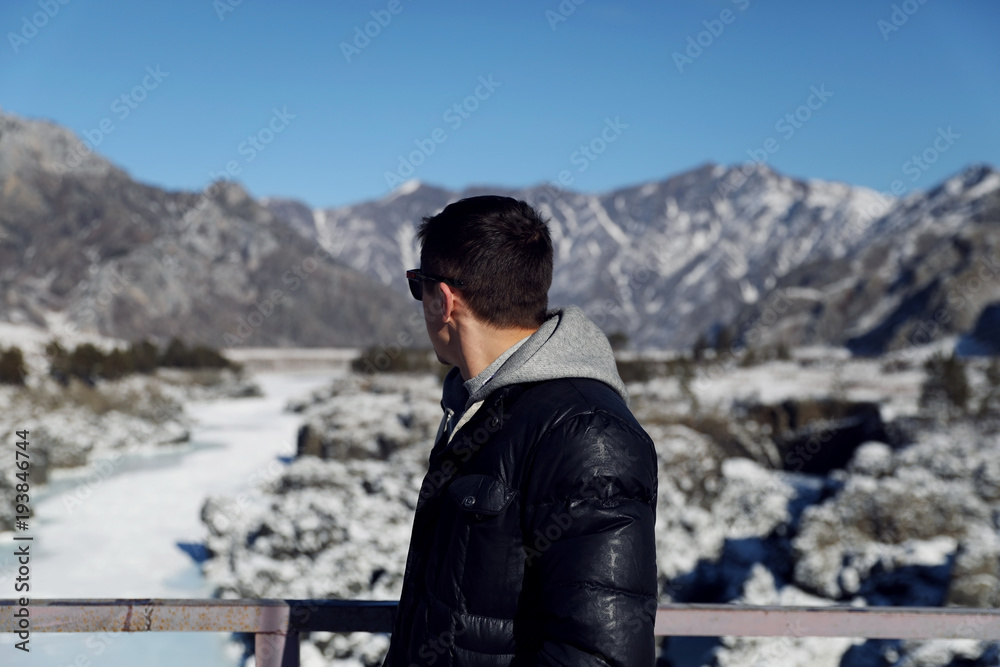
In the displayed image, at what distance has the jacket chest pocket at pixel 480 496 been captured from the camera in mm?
1462

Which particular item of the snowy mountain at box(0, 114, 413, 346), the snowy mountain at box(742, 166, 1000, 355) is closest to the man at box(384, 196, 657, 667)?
the snowy mountain at box(742, 166, 1000, 355)

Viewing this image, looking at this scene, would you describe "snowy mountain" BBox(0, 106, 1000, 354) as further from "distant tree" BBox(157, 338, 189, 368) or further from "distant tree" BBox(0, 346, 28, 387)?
"distant tree" BBox(0, 346, 28, 387)

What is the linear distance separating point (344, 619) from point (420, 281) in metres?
1.05

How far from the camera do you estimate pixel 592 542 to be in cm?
136

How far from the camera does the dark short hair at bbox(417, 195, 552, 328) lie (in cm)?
162

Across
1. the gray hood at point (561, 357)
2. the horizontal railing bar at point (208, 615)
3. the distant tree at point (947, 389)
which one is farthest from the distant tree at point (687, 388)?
the gray hood at point (561, 357)

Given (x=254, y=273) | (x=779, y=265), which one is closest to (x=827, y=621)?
(x=254, y=273)

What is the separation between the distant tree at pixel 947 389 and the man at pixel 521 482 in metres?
17.7

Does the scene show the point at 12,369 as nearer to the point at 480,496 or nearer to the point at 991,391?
the point at 480,496

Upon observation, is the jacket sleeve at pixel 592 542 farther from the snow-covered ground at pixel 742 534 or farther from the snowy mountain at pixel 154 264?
the snowy mountain at pixel 154 264

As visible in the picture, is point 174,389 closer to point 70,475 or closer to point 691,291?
point 70,475

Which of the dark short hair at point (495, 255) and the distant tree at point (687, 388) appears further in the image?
the distant tree at point (687, 388)

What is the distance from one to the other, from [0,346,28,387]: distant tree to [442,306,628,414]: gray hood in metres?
22.1

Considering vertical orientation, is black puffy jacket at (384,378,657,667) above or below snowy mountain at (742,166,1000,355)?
below
